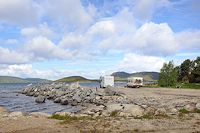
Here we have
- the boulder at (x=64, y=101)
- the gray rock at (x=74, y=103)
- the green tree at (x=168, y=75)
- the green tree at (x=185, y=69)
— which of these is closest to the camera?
the gray rock at (x=74, y=103)

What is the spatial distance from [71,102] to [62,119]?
2871cm

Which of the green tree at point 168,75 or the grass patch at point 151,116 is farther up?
the green tree at point 168,75

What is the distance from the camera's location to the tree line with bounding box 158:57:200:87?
337 feet

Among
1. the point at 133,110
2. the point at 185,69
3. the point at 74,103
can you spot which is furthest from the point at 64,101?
the point at 185,69

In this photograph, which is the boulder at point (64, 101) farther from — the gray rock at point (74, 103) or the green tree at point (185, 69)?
the green tree at point (185, 69)

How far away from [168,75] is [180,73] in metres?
37.5

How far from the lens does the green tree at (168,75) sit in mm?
102062

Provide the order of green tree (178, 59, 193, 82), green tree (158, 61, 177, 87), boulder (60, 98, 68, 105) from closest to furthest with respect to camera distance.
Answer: boulder (60, 98, 68, 105)
green tree (158, 61, 177, 87)
green tree (178, 59, 193, 82)

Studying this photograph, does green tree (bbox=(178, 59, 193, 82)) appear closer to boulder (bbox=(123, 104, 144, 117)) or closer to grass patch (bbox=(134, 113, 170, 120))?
boulder (bbox=(123, 104, 144, 117))

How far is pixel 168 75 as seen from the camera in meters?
103

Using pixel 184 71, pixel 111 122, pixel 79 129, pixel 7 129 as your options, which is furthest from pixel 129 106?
pixel 184 71

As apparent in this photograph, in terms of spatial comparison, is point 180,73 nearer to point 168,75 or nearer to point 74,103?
point 168,75

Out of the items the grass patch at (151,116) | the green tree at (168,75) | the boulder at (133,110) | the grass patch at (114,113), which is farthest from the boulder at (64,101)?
the green tree at (168,75)

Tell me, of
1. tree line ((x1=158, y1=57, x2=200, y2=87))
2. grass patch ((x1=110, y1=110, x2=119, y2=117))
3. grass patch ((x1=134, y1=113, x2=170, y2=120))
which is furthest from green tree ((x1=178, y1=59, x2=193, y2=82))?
grass patch ((x1=110, y1=110, x2=119, y2=117))
